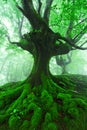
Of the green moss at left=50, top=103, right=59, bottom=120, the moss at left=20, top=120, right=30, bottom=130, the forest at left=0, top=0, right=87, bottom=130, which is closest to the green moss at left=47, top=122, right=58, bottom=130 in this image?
the forest at left=0, top=0, right=87, bottom=130

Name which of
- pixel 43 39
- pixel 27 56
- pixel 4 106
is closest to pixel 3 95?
pixel 4 106

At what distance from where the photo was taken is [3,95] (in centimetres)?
1012

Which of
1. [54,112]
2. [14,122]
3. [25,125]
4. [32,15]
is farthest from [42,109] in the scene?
[32,15]

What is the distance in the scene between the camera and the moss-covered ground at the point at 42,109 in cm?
817

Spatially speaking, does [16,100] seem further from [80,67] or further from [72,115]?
[80,67]

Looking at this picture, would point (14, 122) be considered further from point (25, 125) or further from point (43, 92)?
point (43, 92)

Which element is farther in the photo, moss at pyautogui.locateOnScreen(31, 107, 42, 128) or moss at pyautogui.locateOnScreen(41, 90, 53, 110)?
moss at pyautogui.locateOnScreen(41, 90, 53, 110)

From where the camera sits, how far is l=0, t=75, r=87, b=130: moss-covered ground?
8172 millimetres

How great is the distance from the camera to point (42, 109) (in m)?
8.70

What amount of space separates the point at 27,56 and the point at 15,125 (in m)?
32.9

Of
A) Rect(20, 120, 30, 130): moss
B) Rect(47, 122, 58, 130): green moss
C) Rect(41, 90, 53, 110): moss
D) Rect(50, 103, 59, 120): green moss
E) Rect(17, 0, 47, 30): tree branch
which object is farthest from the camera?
Rect(17, 0, 47, 30): tree branch

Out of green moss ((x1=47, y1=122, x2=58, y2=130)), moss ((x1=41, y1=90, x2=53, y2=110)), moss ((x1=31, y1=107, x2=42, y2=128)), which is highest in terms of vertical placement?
moss ((x1=41, y1=90, x2=53, y2=110))

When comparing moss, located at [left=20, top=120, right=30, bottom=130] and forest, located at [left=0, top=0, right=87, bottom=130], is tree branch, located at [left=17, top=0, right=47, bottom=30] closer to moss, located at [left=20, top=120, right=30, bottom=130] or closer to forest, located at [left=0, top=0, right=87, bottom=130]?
forest, located at [left=0, top=0, right=87, bottom=130]

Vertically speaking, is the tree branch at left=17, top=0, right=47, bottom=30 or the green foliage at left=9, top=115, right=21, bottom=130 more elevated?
the tree branch at left=17, top=0, right=47, bottom=30
